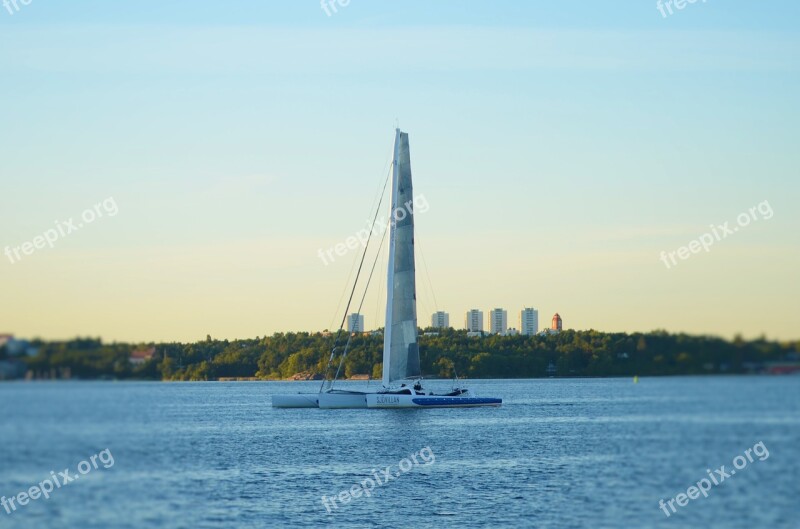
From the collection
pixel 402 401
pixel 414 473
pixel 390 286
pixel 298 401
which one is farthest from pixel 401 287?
pixel 414 473

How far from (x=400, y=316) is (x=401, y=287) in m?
2.75

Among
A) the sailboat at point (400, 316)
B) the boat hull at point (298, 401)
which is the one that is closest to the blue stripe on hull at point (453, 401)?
the sailboat at point (400, 316)

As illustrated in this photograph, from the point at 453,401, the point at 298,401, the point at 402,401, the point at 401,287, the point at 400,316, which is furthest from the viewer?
the point at 298,401

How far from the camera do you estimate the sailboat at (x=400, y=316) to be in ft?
333

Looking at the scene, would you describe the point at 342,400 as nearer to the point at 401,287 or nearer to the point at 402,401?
the point at 402,401

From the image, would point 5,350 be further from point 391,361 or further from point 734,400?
point 391,361

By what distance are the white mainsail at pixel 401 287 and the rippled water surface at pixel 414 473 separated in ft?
99.9

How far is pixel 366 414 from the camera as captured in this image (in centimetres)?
11512

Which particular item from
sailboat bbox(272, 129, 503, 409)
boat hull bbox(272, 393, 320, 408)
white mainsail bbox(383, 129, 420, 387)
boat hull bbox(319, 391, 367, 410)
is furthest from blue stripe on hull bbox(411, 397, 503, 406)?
boat hull bbox(272, 393, 320, 408)

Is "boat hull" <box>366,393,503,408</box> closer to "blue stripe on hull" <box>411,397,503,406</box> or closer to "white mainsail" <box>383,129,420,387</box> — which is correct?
"blue stripe on hull" <box>411,397,503,406</box>

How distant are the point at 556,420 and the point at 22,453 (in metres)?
73.8

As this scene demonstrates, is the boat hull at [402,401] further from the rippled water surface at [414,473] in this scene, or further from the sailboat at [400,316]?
the rippled water surface at [414,473]

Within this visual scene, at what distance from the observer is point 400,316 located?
338ft

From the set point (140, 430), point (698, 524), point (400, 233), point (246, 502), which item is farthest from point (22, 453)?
point (400, 233)
